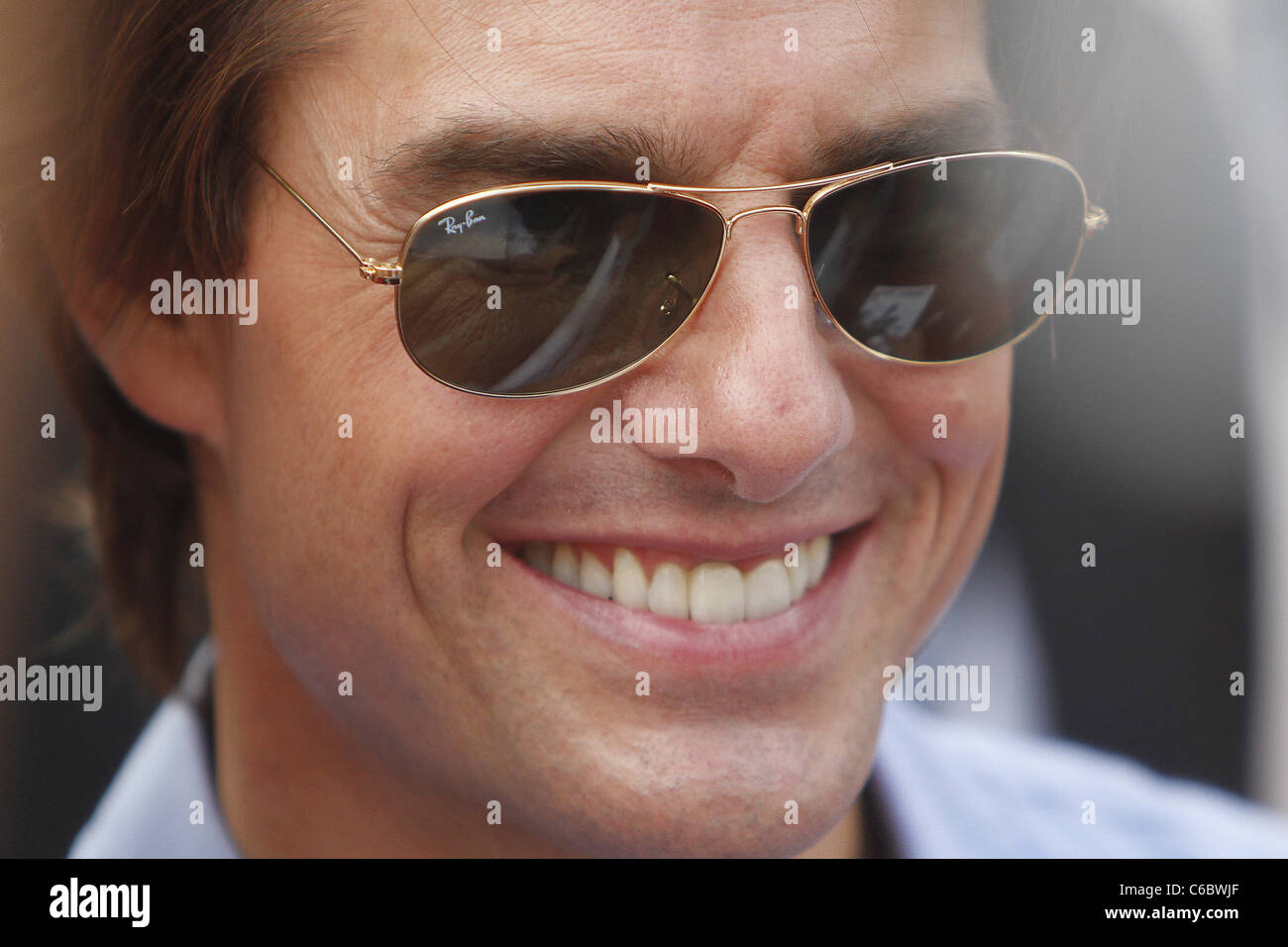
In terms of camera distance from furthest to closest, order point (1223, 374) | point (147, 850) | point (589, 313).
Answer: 1. point (1223, 374)
2. point (147, 850)
3. point (589, 313)

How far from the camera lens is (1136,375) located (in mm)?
2221

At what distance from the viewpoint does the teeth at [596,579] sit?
4.13 ft

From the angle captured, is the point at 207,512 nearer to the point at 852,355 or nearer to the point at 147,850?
the point at 147,850

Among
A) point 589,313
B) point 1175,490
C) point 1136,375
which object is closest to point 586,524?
point 589,313

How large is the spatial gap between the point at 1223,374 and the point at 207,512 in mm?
2022

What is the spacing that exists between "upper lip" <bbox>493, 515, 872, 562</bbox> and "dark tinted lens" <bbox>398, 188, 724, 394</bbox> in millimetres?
191

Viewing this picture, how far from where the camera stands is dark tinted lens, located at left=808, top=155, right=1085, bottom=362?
44.9 inches

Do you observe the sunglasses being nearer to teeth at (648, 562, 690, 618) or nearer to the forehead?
the forehead
